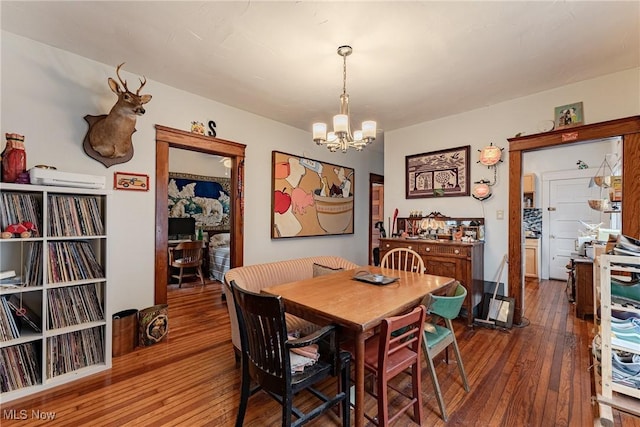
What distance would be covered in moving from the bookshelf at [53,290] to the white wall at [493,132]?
12.2ft

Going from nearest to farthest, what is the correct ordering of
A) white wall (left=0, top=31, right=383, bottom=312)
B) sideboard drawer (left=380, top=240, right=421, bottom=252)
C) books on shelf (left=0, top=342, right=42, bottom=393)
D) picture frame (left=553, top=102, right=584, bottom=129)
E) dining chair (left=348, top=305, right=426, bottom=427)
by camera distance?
dining chair (left=348, top=305, right=426, bottom=427) < books on shelf (left=0, top=342, right=42, bottom=393) < white wall (left=0, top=31, right=383, bottom=312) < picture frame (left=553, top=102, right=584, bottom=129) < sideboard drawer (left=380, top=240, right=421, bottom=252)

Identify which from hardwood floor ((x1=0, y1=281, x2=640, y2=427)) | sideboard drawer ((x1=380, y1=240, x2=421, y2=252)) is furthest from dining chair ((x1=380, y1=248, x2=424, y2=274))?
hardwood floor ((x1=0, y1=281, x2=640, y2=427))

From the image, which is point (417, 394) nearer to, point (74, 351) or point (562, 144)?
point (74, 351)

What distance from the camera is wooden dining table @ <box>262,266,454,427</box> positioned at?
1458mm

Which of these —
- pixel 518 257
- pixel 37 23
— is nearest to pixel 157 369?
pixel 37 23

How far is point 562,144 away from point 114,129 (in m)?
4.43

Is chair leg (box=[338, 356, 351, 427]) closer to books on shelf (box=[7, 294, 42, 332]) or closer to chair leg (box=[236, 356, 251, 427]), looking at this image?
chair leg (box=[236, 356, 251, 427])

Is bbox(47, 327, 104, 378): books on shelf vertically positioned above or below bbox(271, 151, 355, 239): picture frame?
below

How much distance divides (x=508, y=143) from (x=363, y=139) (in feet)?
6.85

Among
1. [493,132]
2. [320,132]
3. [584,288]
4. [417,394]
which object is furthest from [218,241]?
[584,288]

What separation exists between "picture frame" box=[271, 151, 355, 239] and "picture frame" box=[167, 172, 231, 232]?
1.97 metres

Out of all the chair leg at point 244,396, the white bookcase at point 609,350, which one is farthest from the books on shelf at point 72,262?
the white bookcase at point 609,350

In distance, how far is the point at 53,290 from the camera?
6.84ft

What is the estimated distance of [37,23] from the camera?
6.77 ft
